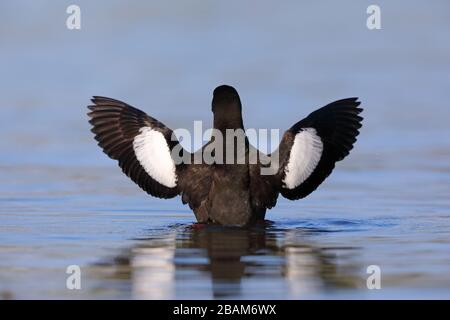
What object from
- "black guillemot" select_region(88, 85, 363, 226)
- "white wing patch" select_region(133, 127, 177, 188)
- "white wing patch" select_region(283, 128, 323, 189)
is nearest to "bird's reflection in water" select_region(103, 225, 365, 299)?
"black guillemot" select_region(88, 85, 363, 226)

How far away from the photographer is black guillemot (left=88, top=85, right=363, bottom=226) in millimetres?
12312

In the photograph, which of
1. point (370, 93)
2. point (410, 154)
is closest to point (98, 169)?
point (410, 154)

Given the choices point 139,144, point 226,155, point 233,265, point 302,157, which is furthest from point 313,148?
point 233,265

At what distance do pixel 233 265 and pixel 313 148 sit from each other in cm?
302

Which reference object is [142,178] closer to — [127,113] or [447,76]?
[127,113]

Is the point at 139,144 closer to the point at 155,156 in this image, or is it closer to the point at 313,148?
the point at 155,156

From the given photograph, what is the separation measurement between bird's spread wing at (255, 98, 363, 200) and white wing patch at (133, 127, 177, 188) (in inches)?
39.2

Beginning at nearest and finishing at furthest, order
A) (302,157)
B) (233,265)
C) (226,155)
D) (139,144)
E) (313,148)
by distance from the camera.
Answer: (233,265)
(226,155)
(302,157)
(313,148)
(139,144)

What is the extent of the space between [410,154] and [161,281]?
8396 millimetres

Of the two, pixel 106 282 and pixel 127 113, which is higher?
pixel 127 113

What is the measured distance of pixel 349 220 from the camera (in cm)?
1261

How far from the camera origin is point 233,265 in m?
10.1

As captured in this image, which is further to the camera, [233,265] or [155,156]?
[155,156]

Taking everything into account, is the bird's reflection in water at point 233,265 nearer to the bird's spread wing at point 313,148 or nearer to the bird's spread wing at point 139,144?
the bird's spread wing at point 313,148
